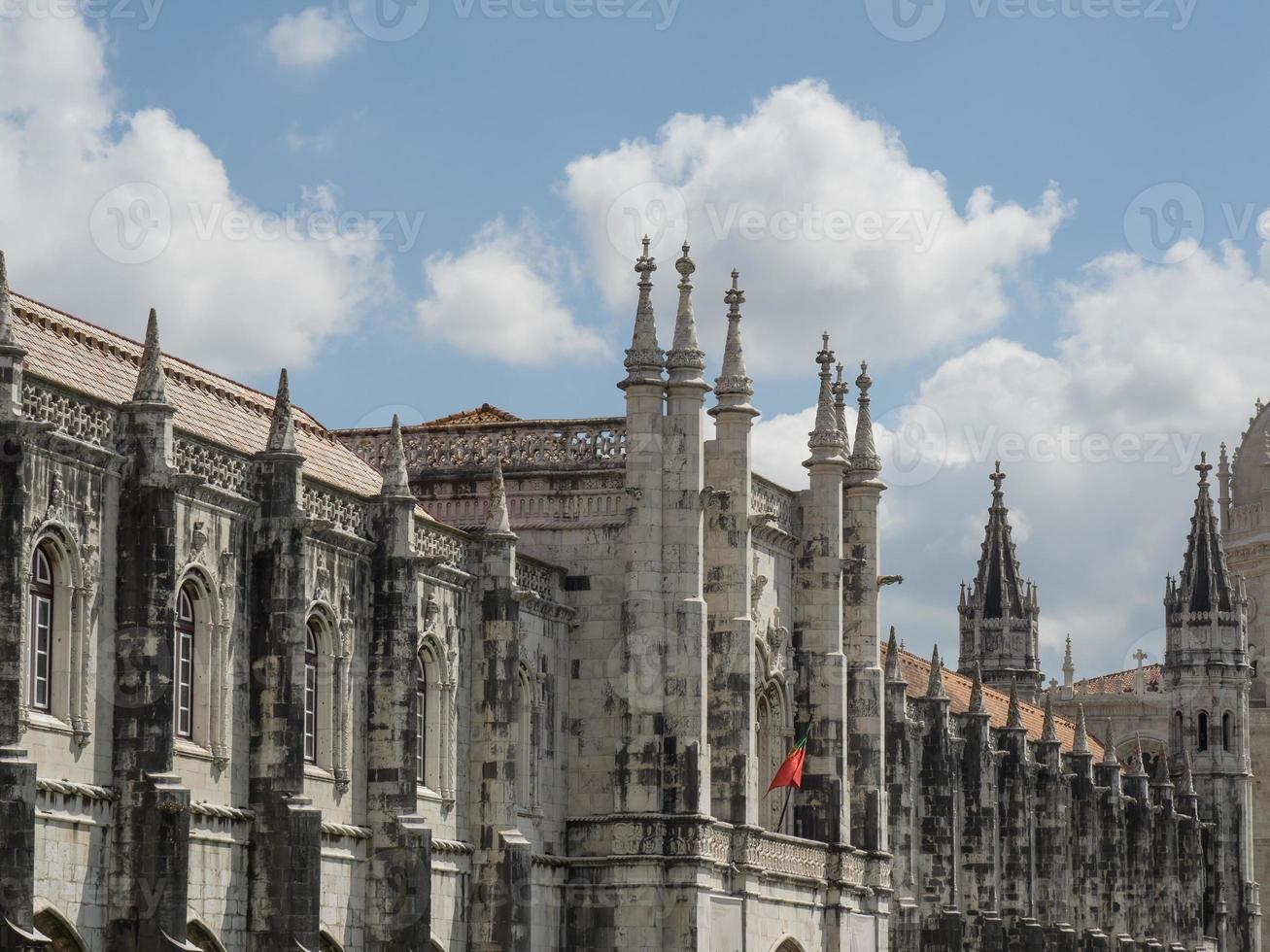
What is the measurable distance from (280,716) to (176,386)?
7182mm

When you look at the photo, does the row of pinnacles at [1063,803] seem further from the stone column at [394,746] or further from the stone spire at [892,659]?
the stone column at [394,746]

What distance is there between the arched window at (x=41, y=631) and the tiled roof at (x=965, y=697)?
139 ft

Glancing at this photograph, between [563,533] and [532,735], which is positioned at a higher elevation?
[563,533]

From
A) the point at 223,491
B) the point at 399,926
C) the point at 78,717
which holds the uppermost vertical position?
the point at 223,491

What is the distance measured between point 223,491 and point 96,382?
2938mm

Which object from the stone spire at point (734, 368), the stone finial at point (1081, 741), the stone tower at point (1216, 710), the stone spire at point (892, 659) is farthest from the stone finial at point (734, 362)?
the stone tower at point (1216, 710)

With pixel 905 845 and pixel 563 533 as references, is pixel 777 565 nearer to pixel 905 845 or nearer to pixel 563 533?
pixel 563 533

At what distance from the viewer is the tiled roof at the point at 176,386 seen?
41.5 meters

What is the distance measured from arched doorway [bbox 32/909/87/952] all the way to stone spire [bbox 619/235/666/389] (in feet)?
65.5

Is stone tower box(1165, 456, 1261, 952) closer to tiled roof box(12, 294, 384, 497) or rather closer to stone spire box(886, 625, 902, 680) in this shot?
stone spire box(886, 625, 902, 680)

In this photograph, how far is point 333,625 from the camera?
45.3 metres

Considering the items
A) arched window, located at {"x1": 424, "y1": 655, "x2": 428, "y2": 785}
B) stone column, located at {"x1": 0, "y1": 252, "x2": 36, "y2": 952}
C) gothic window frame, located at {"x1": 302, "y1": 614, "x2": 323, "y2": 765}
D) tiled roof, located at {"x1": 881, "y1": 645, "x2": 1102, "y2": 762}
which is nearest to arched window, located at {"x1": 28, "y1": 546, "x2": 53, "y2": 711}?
stone column, located at {"x1": 0, "y1": 252, "x2": 36, "y2": 952}

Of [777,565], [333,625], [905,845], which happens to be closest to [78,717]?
[333,625]

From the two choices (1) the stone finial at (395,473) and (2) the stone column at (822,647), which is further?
(2) the stone column at (822,647)
